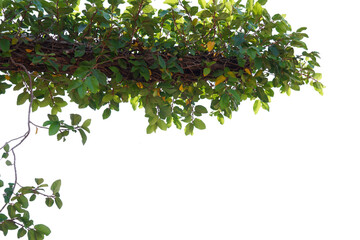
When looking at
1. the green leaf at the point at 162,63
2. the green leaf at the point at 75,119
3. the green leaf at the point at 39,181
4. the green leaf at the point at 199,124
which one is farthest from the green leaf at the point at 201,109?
the green leaf at the point at 39,181

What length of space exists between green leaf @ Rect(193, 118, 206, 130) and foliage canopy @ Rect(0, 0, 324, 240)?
3.9 inches

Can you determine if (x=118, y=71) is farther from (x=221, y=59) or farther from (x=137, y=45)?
(x=221, y=59)

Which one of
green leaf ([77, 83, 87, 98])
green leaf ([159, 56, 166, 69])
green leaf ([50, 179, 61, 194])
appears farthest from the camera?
green leaf ([50, 179, 61, 194])

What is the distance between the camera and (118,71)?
1033 mm

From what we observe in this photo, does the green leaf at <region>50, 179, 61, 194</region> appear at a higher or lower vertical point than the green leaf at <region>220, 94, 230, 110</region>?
lower

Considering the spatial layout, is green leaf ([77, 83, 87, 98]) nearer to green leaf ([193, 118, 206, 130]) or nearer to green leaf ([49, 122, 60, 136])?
green leaf ([49, 122, 60, 136])

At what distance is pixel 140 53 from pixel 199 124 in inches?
11.7

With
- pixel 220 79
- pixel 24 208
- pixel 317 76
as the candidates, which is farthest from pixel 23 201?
pixel 317 76

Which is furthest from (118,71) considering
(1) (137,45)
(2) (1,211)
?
(2) (1,211)

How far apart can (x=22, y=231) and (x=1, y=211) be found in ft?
0.24

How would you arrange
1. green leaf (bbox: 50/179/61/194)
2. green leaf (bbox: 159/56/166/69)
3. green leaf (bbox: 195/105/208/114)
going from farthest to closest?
1. green leaf (bbox: 195/105/208/114)
2. green leaf (bbox: 50/179/61/194)
3. green leaf (bbox: 159/56/166/69)

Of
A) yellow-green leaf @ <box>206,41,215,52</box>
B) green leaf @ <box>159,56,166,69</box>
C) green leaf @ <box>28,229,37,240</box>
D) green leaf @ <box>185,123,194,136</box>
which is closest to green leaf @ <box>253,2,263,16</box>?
yellow-green leaf @ <box>206,41,215,52</box>

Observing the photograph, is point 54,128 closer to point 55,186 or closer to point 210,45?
point 55,186

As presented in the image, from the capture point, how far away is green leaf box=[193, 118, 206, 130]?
1.22 meters
